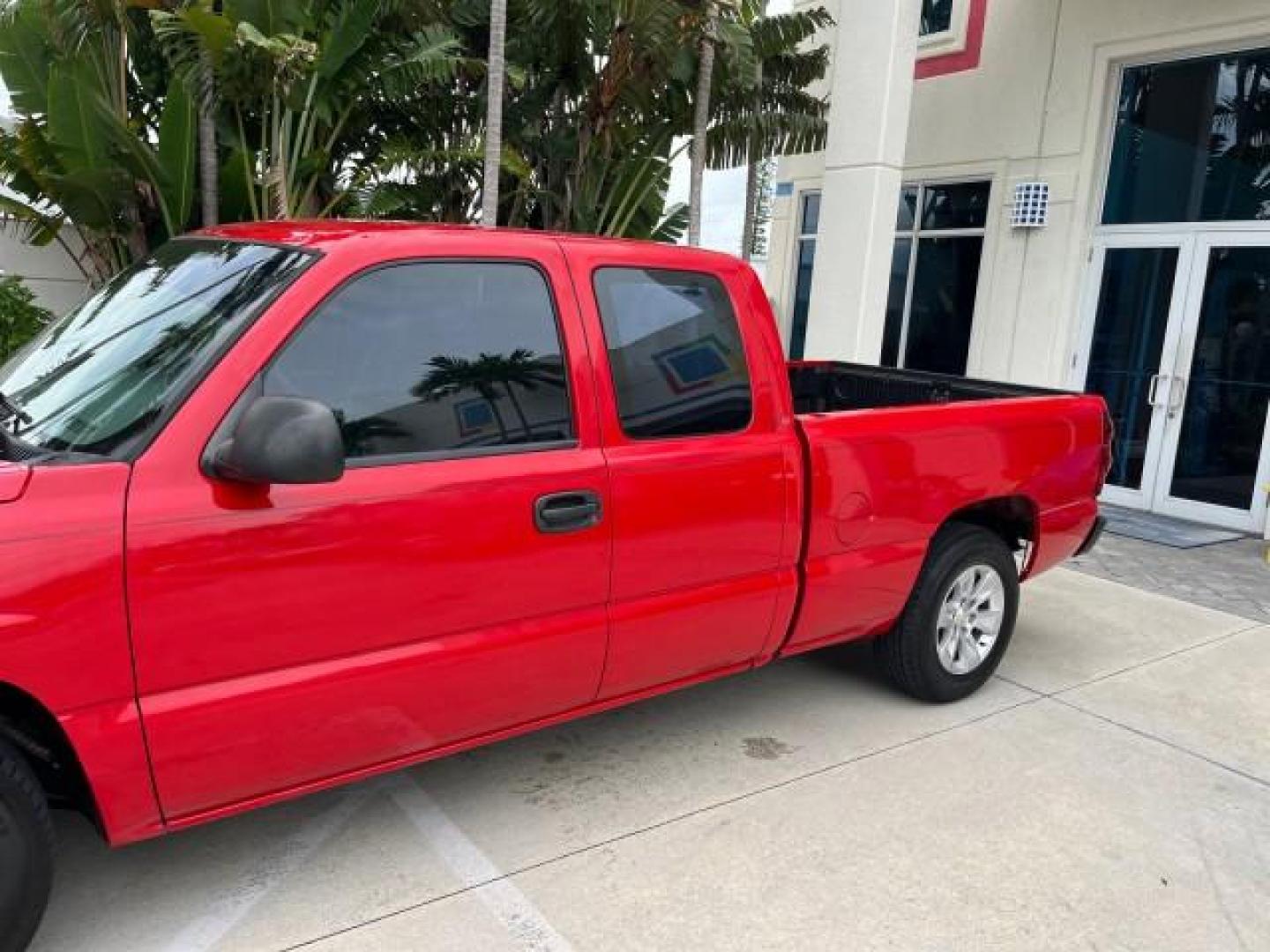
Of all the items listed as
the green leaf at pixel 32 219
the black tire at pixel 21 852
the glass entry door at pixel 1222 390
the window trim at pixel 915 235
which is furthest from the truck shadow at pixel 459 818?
the window trim at pixel 915 235

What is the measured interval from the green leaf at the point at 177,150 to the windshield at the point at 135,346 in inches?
195

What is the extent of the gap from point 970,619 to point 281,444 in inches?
131

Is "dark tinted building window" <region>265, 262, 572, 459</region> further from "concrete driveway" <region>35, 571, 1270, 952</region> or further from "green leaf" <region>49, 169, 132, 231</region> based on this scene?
"green leaf" <region>49, 169, 132, 231</region>

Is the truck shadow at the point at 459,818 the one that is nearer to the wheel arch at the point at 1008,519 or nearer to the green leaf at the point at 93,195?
the wheel arch at the point at 1008,519

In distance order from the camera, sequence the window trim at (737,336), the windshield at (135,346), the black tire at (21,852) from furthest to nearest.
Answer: the window trim at (737,336) → the windshield at (135,346) → the black tire at (21,852)

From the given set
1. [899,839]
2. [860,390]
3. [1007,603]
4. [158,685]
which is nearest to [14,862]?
[158,685]

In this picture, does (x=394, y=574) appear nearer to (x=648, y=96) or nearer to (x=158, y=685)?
(x=158, y=685)

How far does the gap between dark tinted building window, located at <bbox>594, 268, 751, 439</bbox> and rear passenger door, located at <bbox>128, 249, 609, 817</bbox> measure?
189mm

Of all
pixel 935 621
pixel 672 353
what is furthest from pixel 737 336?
pixel 935 621

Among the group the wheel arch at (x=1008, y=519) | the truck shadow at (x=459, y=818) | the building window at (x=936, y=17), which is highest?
the building window at (x=936, y=17)

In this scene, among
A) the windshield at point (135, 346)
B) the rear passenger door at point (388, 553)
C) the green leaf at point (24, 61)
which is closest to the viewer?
the rear passenger door at point (388, 553)

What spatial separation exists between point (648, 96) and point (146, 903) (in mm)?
7642

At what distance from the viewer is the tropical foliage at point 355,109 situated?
7.28 meters

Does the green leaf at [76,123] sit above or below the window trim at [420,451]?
above
